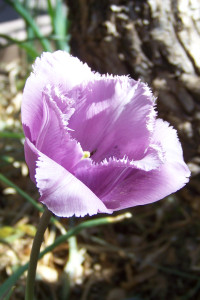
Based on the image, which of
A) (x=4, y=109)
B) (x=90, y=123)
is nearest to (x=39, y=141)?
(x=90, y=123)

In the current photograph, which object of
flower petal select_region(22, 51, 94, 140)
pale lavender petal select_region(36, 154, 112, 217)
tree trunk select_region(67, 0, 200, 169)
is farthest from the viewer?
tree trunk select_region(67, 0, 200, 169)

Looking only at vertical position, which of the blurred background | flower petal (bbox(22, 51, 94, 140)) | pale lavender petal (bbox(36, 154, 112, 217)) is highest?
flower petal (bbox(22, 51, 94, 140))

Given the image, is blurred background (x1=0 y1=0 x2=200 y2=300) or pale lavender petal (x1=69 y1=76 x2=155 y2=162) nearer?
pale lavender petal (x1=69 y1=76 x2=155 y2=162)

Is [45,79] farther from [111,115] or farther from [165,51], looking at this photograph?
[165,51]

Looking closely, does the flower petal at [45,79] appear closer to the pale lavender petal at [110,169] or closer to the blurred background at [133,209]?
the pale lavender petal at [110,169]

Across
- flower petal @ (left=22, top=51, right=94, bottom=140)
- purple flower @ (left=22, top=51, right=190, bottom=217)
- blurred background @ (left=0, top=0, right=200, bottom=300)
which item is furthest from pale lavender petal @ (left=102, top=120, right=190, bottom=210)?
blurred background @ (left=0, top=0, right=200, bottom=300)

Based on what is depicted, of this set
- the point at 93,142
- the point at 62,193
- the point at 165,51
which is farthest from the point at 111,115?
the point at 165,51

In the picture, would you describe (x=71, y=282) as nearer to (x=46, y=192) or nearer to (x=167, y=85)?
(x=167, y=85)

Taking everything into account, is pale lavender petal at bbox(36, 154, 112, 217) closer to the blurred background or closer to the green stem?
the green stem
